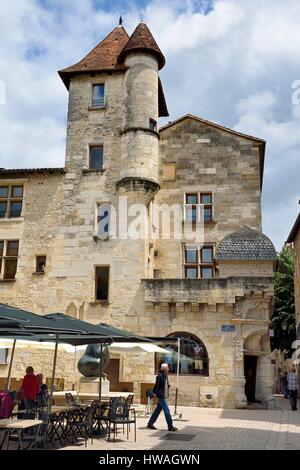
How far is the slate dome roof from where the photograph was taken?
20.7m

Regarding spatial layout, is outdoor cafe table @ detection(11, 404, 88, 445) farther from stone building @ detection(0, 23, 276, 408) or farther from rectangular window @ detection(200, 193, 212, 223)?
rectangular window @ detection(200, 193, 212, 223)

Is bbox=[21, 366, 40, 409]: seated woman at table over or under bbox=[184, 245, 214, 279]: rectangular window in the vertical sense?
under

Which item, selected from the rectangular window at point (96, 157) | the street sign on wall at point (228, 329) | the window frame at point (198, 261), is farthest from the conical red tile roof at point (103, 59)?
the street sign on wall at point (228, 329)

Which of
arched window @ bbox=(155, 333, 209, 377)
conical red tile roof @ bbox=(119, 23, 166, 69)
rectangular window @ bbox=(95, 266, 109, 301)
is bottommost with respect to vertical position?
arched window @ bbox=(155, 333, 209, 377)

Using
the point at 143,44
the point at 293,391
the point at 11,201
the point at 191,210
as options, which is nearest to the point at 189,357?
the point at 293,391

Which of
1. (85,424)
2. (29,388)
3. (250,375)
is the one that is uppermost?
(250,375)

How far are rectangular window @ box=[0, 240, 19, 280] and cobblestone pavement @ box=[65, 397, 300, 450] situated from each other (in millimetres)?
9970

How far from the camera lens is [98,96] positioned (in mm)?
22875

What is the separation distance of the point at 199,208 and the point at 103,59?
27.6 feet

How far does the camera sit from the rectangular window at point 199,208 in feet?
77.3

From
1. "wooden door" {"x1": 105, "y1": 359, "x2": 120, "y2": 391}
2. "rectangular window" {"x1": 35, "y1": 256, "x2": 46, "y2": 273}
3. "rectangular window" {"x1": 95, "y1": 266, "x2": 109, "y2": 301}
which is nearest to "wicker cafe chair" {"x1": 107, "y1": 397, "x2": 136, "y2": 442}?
"wooden door" {"x1": 105, "y1": 359, "x2": 120, "y2": 391}

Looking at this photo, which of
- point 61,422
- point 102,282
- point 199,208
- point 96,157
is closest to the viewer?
point 61,422

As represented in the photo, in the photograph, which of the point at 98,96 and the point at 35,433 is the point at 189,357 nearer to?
the point at 35,433

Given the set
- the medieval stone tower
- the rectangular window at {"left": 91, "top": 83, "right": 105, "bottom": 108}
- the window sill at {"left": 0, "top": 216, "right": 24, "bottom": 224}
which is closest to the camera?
the medieval stone tower
